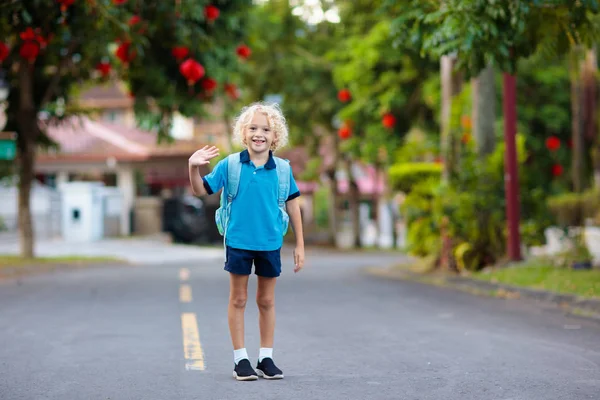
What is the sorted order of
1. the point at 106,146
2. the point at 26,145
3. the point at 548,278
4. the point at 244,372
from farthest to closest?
the point at 106,146
the point at 26,145
the point at 548,278
the point at 244,372

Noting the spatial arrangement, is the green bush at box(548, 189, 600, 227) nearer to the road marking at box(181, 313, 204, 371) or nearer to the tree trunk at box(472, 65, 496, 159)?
the tree trunk at box(472, 65, 496, 159)

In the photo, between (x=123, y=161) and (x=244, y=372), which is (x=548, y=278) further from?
(x=123, y=161)

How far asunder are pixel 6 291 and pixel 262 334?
7.52 m

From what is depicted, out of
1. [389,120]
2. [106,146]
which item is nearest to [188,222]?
[106,146]

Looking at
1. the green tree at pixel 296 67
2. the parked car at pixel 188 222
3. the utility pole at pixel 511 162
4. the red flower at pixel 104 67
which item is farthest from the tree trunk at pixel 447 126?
the parked car at pixel 188 222

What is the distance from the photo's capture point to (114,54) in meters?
18.8

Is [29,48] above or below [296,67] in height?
below

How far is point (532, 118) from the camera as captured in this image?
2975 cm

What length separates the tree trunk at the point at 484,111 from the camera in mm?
15805

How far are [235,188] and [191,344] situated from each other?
202 centimetres

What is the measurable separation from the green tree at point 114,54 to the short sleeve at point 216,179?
641 cm

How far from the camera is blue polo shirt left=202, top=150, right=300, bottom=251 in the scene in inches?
245

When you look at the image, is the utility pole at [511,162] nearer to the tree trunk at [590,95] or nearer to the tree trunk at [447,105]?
the tree trunk at [447,105]

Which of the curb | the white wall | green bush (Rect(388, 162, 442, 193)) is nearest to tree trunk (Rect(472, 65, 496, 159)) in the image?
green bush (Rect(388, 162, 442, 193))
